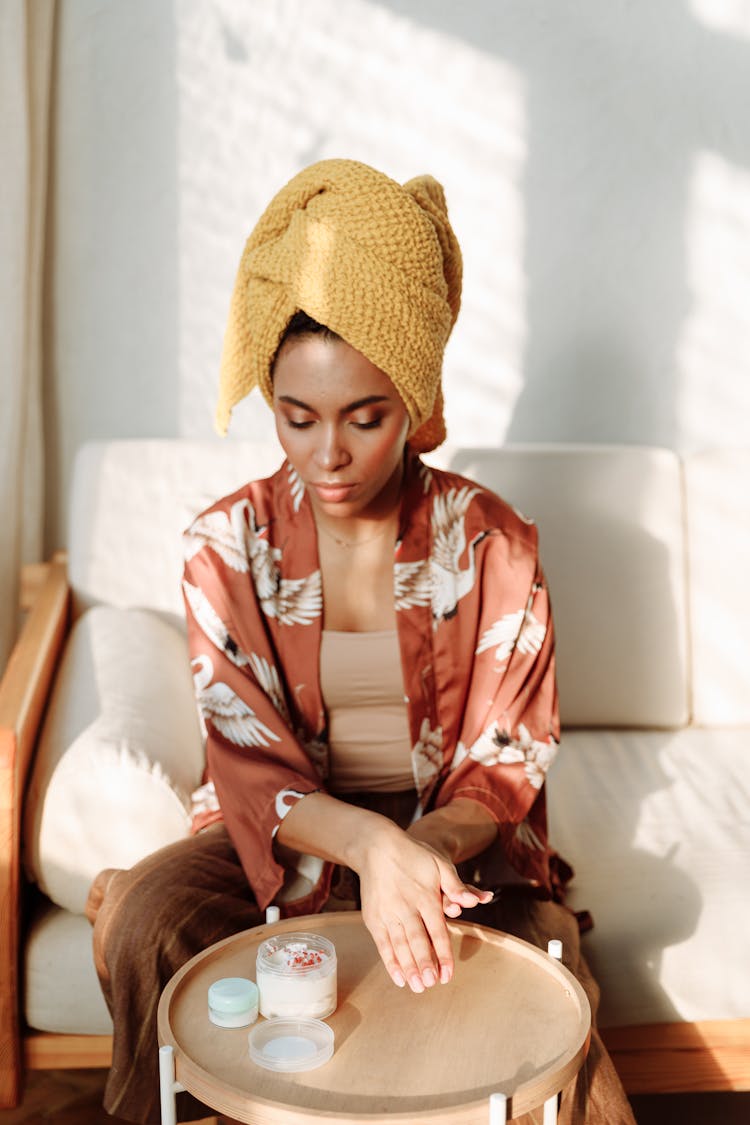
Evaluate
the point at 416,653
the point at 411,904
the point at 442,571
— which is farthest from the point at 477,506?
the point at 411,904

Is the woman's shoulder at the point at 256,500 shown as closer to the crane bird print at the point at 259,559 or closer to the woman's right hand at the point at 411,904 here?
the crane bird print at the point at 259,559

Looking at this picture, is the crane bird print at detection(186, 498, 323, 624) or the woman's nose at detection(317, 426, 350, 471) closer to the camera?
the woman's nose at detection(317, 426, 350, 471)

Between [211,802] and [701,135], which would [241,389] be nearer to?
[211,802]

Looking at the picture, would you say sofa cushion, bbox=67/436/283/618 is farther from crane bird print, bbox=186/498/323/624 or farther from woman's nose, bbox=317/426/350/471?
woman's nose, bbox=317/426/350/471

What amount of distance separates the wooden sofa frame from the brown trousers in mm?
126

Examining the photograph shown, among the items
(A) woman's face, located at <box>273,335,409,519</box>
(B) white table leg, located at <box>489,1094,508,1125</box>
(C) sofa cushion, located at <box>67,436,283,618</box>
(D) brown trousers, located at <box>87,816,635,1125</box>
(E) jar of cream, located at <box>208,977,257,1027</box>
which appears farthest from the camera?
(C) sofa cushion, located at <box>67,436,283,618</box>

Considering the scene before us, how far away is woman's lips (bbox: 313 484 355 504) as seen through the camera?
1.35 meters

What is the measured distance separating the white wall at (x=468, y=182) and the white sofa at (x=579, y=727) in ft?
0.90

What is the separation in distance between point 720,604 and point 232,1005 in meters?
1.30

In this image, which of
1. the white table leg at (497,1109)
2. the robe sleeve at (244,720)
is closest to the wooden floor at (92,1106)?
the robe sleeve at (244,720)

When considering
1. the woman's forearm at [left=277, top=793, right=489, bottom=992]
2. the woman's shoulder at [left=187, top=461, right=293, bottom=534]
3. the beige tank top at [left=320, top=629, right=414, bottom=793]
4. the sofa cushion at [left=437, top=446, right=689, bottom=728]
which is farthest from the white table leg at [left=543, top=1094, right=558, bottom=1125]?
the sofa cushion at [left=437, top=446, right=689, bottom=728]

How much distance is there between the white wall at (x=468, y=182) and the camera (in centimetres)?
223

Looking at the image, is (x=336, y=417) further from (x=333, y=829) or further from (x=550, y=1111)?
(x=550, y=1111)

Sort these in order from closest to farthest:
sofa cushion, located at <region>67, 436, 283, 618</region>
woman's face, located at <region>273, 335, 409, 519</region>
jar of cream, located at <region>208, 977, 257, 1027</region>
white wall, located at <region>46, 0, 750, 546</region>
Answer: jar of cream, located at <region>208, 977, 257, 1027</region>
woman's face, located at <region>273, 335, 409, 519</region>
sofa cushion, located at <region>67, 436, 283, 618</region>
white wall, located at <region>46, 0, 750, 546</region>
